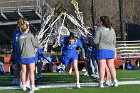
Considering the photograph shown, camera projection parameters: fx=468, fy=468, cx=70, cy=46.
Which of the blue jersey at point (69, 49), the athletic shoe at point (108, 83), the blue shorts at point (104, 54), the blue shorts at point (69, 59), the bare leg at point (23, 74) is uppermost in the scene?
the blue jersey at point (69, 49)

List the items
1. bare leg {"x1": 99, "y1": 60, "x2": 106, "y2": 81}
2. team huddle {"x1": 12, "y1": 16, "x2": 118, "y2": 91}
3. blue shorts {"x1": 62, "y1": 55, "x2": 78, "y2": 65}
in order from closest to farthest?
team huddle {"x1": 12, "y1": 16, "x2": 118, "y2": 91}, bare leg {"x1": 99, "y1": 60, "x2": 106, "y2": 81}, blue shorts {"x1": 62, "y1": 55, "x2": 78, "y2": 65}

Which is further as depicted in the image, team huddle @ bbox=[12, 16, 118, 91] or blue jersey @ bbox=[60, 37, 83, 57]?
blue jersey @ bbox=[60, 37, 83, 57]

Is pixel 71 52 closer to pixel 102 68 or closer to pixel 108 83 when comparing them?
pixel 102 68

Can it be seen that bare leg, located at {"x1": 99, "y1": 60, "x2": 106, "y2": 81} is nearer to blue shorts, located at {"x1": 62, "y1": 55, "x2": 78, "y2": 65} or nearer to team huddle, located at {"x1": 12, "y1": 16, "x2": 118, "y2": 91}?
team huddle, located at {"x1": 12, "y1": 16, "x2": 118, "y2": 91}

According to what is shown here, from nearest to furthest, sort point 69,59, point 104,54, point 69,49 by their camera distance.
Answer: point 104,54 < point 69,59 < point 69,49

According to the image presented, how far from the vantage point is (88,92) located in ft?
38.9

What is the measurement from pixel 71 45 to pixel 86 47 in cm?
486

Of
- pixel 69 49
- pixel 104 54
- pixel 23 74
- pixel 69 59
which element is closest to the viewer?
pixel 23 74

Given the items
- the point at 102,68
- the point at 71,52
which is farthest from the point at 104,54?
the point at 71,52

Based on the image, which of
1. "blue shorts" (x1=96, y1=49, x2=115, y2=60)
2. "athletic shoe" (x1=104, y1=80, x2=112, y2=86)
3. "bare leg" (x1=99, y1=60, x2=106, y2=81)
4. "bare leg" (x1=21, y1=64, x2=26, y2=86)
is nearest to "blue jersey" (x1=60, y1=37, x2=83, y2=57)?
"blue shorts" (x1=96, y1=49, x2=115, y2=60)

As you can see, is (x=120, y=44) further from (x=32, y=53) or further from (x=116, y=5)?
(x=116, y=5)

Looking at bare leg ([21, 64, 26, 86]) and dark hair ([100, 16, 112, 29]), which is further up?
dark hair ([100, 16, 112, 29])

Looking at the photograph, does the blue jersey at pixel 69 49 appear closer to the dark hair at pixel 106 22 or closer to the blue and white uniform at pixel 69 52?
the blue and white uniform at pixel 69 52

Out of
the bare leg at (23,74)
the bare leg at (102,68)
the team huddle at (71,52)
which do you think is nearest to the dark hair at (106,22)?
the team huddle at (71,52)
